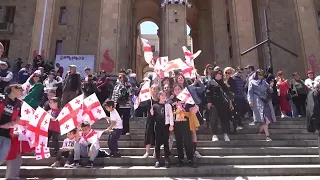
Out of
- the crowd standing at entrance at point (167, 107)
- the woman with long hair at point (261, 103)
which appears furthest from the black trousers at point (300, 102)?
the woman with long hair at point (261, 103)

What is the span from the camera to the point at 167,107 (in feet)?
23.5

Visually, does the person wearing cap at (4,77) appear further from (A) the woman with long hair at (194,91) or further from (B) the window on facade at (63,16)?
(B) the window on facade at (63,16)

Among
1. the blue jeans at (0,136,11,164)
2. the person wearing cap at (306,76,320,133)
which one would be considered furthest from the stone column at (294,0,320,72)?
the blue jeans at (0,136,11,164)


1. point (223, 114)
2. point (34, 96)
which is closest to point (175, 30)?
point (223, 114)

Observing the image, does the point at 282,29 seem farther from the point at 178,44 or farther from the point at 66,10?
the point at 66,10

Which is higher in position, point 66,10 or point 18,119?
point 66,10

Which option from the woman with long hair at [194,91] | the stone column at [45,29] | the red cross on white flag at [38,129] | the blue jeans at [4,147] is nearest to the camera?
the blue jeans at [4,147]

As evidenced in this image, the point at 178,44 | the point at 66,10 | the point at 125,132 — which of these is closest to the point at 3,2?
the point at 66,10

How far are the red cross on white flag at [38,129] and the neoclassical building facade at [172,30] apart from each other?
11576 millimetres

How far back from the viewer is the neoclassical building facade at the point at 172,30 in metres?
18.9

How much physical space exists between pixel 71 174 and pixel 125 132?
2621 millimetres

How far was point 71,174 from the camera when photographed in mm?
6645

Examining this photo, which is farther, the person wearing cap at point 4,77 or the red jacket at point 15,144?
the person wearing cap at point 4,77

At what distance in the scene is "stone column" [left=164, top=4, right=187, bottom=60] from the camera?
18641mm
